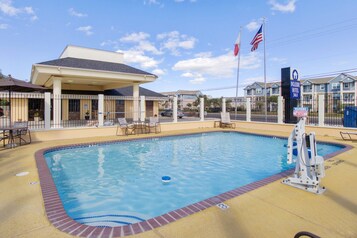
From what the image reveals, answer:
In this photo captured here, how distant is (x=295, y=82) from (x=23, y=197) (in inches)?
548

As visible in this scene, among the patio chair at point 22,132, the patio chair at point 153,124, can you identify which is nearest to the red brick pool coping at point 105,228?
the patio chair at point 22,132

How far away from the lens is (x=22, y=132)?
9188mm

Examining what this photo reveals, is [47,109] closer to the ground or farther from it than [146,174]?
farther from it

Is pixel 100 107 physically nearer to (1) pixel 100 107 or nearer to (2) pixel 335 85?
(1) pixel 100 107

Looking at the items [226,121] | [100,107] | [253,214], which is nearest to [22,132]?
[100,107]

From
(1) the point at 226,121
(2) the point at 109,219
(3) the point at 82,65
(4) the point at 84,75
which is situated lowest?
(2) the point at 109,219

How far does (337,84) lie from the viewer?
47.3m

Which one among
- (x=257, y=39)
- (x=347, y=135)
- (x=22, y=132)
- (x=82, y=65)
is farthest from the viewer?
(x=257, y=39)

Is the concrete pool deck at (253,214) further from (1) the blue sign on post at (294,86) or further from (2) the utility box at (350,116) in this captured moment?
(2) the utility box at (350,116)

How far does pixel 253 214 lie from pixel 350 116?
12.7 meters

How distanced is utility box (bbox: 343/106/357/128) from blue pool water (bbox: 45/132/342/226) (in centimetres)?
402

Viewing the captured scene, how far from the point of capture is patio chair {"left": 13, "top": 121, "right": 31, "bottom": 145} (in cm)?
869

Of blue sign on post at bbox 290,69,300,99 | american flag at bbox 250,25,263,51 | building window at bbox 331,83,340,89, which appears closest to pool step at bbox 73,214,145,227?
blue sign on post at bbox 290,69,300,99

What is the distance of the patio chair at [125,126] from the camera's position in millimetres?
11955
